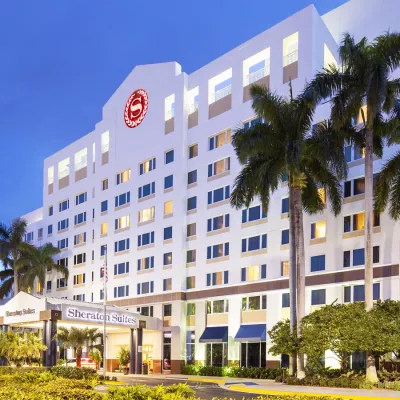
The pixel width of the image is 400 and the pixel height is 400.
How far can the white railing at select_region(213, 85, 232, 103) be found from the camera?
57.4 meters

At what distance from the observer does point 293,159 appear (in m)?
37.3

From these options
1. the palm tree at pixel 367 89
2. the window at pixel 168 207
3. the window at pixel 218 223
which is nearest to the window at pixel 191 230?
the window at pixel 218 223

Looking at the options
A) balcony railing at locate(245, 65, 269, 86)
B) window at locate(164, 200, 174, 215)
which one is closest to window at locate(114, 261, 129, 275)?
window at locate(164, 200, 174, 215)

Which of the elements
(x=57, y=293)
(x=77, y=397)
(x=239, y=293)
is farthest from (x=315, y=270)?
(x=57, y=293)

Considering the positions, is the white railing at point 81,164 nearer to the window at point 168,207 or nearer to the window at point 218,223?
the window at point 168,207

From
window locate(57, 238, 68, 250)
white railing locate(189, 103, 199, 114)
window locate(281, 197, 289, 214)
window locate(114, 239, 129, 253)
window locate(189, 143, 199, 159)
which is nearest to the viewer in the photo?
window locate(281, 197, 289, 214)

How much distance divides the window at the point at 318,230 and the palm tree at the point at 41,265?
126 ft

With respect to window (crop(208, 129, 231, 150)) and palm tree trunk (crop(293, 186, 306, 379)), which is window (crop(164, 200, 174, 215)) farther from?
palm tree trunk (crop(293, 186, 306, 379))

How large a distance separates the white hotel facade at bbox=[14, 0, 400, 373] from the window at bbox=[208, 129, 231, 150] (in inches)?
6.0

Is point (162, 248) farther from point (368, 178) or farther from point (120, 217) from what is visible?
point (368, 178)

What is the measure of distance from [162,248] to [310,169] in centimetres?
2523

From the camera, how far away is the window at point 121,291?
220ft

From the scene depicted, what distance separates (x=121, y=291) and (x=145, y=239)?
6.98 metres

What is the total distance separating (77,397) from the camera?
15656 mm
